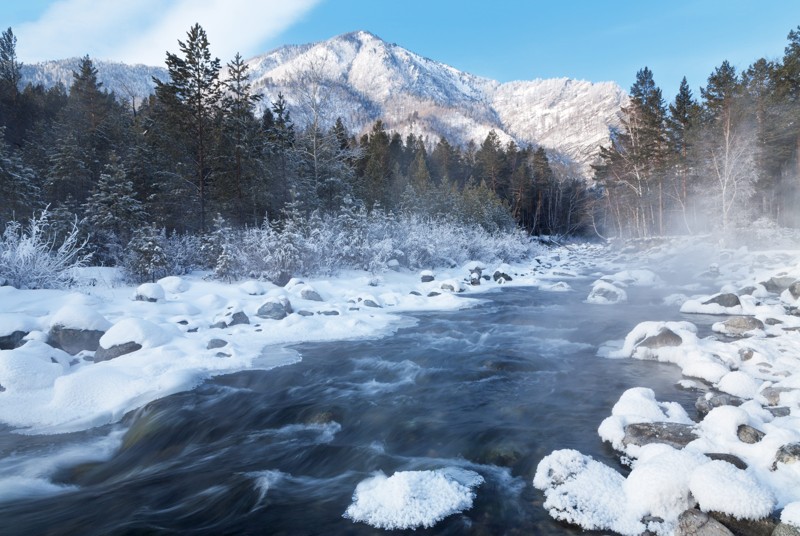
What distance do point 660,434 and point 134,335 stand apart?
26.5ft

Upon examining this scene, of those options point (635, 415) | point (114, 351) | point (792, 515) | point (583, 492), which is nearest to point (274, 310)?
point (114, 351)

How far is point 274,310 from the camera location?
10438 millimetres

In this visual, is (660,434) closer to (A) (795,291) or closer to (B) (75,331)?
(B) (75,331)

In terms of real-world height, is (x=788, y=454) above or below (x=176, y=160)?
below

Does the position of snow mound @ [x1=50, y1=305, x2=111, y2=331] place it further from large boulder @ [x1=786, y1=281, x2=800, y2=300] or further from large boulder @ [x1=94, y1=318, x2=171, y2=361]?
large boulder @ [x1=786, y1=281, x2=800, y2=300]

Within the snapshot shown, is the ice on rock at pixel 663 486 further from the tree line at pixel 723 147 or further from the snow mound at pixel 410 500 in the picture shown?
the tree line at pixel 723 147

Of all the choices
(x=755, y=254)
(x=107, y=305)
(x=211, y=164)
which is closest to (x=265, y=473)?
(x=107, y=305)

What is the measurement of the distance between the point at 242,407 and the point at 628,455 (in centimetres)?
503

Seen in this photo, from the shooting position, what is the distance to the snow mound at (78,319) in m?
7.34

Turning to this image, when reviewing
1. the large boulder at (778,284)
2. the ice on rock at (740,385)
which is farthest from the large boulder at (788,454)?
the large boulder at (778,284)

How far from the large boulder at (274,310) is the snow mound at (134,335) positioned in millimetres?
2864

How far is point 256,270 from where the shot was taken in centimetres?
1544

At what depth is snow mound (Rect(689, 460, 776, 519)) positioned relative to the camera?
2.96 m

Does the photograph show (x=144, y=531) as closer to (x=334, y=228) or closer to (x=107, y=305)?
(x=107, y=305)
